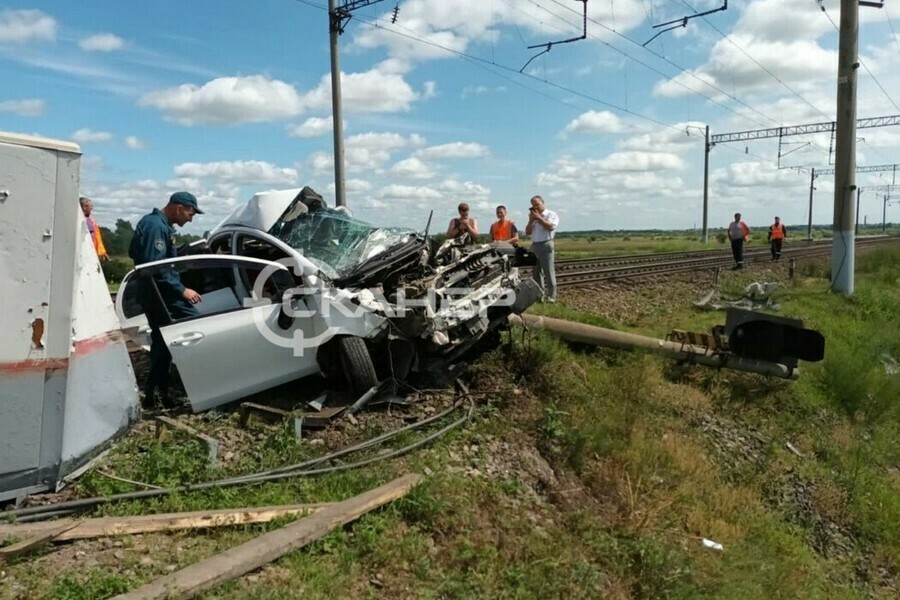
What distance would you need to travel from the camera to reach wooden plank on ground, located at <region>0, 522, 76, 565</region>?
3.50 m

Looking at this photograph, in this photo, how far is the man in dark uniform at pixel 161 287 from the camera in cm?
593

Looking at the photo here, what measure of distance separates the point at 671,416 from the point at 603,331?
4.84 feet

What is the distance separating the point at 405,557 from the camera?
13.7ft

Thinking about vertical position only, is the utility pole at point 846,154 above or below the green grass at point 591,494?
above

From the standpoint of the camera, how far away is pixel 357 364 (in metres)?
6.04

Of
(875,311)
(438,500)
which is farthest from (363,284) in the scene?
(875,311)

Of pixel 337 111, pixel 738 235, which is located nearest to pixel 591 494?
pixel 337 111

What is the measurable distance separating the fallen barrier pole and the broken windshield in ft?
7.80

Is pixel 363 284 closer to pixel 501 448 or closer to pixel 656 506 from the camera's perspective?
pixel 501 448

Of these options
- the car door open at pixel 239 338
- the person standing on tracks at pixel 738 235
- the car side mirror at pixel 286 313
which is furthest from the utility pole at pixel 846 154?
the car side mirror at pixel 286 313

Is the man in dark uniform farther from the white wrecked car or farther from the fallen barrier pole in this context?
the fallen barrier pole

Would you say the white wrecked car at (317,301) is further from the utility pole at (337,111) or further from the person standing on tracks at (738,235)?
the person standing on tracks at (738,235)

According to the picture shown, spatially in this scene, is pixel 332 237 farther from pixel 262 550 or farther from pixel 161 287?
pixel 262 550

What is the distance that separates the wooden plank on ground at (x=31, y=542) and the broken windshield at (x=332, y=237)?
3.02 metres
